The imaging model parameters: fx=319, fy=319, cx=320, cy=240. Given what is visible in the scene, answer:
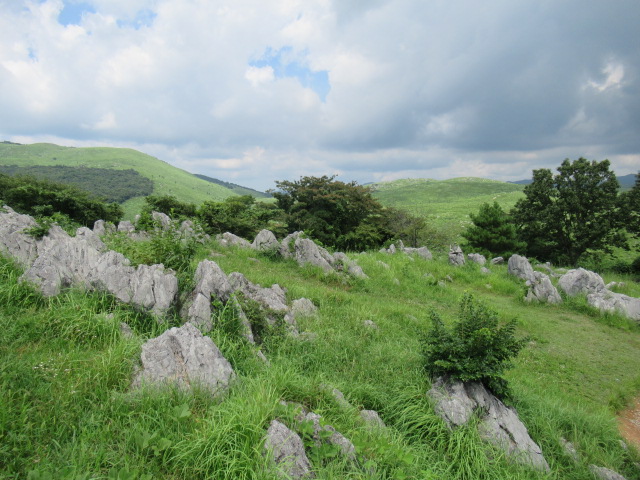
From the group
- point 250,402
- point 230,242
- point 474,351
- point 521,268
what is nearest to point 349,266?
point 230,242

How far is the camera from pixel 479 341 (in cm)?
538

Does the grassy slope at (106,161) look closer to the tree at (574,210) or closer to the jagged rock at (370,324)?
the tree at (574,210)

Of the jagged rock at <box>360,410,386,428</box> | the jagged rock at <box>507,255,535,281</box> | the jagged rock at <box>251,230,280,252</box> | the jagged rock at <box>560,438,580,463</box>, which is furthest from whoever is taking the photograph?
the jagged rock at <box>507,255,535,281</box>

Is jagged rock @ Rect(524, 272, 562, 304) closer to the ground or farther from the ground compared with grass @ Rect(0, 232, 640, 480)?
closer to the ground

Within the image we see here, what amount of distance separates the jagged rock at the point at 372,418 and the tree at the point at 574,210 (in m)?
27.1

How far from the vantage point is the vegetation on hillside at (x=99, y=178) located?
97.0 m

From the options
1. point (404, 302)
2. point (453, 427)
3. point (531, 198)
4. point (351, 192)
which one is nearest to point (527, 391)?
point (453, 427)

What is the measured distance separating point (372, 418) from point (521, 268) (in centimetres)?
1497

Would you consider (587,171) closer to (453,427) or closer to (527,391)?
(527,391)

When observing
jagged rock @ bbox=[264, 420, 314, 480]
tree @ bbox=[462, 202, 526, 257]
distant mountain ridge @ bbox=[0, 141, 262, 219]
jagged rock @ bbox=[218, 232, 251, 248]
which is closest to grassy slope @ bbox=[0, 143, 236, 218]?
distant mountain ridge @ bbox=[0, 141, 262, 219]

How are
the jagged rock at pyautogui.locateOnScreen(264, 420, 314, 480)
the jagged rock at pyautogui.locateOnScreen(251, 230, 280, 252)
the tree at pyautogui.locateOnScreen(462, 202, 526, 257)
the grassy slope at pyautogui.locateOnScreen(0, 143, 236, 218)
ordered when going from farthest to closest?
the grassy slope at pyautogui.locateOnScreen(0, 143, 236, 218)
the tree at pyautogui.locateOnScreen(462, 202, 526, 257)
the jagged rock at pyautogui.locateOnScreen(251, 230, 280, 252)
the jagged rock at pyautogui.locateOnScreen(264, 420, 314, 480)

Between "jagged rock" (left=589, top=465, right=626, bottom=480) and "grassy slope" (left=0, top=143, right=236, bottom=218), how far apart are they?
116 meters

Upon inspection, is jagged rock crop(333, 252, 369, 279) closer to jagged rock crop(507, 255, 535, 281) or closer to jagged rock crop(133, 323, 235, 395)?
jagged rock crop(507, 255, 535, 281)

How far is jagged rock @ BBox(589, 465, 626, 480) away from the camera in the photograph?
4574 mm
